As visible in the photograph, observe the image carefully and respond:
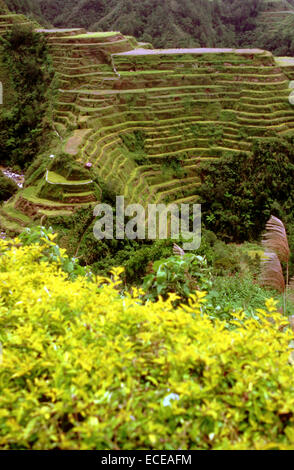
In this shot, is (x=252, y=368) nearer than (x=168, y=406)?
No

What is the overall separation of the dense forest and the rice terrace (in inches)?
12.0

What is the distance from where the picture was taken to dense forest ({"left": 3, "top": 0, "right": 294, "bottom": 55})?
33.5 metres

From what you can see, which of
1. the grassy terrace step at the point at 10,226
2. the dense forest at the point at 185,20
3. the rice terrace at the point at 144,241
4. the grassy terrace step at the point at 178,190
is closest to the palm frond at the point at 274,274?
the rice terrace at the point at 144,241

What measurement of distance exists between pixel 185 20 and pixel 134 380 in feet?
131

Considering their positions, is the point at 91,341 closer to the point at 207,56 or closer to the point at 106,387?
the point at 106,387

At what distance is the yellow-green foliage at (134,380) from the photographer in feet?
4.91

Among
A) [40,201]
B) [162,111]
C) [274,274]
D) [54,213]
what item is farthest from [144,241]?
[274,274]

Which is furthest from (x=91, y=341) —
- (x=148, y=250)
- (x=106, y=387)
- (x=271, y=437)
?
(x=148, y=250)

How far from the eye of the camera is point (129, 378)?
1.64 m

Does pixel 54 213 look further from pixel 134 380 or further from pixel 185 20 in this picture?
pixel 185 20

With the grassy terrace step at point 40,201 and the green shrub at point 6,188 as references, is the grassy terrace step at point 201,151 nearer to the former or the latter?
the grassy terrace step at point 40,201

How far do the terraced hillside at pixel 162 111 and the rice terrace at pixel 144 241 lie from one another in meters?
0.08
